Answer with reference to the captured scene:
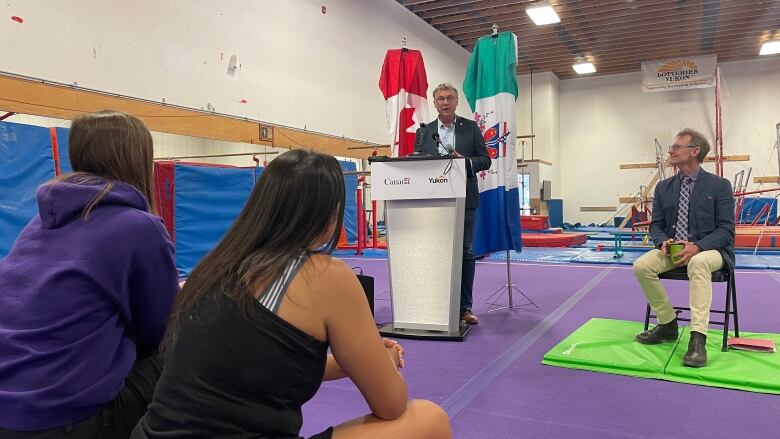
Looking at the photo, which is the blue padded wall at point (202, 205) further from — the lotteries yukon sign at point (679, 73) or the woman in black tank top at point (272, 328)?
the lotteries yukon sign at point (679, 73)

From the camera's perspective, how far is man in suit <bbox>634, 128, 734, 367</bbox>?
2.81 meters

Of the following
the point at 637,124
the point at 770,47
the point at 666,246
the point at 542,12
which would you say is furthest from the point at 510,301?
the point at 637,124

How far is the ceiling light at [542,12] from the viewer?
939 centimetres

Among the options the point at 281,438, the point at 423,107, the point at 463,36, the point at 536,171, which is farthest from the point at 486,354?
the point at 536,171

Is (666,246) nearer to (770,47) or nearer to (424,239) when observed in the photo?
(424,239)

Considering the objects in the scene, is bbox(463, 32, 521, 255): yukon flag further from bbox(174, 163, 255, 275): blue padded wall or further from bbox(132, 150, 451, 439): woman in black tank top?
bbox(132, 150, 451, 439): woman in black tank top

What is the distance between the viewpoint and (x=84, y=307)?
3.56 ft

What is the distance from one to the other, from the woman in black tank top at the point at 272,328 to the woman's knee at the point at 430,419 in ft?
0.19

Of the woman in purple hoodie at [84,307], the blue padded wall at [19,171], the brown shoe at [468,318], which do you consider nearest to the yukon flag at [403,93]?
the brown shoe at [468,318]

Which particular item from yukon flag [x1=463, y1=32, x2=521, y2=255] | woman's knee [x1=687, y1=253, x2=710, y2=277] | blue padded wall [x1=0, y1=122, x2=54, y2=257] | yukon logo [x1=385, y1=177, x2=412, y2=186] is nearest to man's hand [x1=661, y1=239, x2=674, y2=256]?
woman's knee [x1=687, y1=253, x2=710, y2=277]

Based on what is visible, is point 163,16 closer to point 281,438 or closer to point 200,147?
point 200,147

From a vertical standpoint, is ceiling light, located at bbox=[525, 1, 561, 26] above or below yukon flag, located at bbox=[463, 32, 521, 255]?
Answer: above

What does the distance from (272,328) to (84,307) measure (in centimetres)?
42

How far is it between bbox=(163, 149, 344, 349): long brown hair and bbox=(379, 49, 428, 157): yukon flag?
358 centimetres
